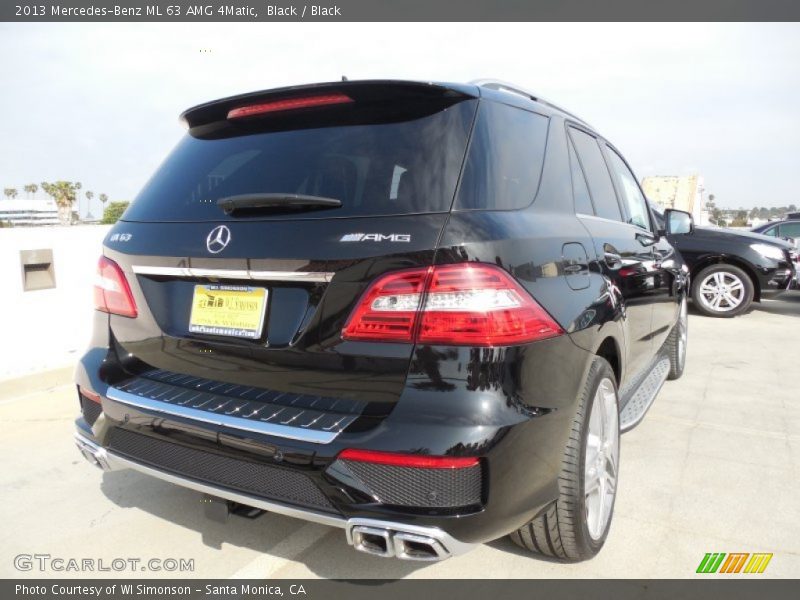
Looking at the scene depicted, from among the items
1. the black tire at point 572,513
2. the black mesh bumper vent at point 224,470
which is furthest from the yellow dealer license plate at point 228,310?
the black tire at point 572,513

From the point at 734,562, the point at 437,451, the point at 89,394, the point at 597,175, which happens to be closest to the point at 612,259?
the point at 597,175

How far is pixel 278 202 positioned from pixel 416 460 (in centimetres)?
93

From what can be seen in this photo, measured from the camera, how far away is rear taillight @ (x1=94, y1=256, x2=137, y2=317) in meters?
2.28

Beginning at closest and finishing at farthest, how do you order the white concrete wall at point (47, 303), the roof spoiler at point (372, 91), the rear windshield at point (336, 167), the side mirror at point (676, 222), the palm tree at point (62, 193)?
1. the rear windshield at point (336, 167)
2. the roof spoiler at point (372, 91)
3. the side mirror at point (676, 222)
4. the white concrete wall at point (47, 303)
5. the palm tree at point (62, 193)

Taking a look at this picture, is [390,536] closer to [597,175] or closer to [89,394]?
[89,394]

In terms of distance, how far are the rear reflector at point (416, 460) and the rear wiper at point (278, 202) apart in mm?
781

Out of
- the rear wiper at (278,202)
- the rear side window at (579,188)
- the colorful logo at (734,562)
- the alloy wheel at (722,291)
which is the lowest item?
the colorful logo at (734,562)

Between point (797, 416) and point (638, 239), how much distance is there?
1899mm

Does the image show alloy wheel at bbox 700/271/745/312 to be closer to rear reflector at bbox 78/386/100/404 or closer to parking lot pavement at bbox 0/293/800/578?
parking lot pavement at bbox 0/293/800/578

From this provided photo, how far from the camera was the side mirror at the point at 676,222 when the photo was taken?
4.69 metres

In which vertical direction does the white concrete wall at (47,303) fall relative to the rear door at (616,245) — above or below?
below

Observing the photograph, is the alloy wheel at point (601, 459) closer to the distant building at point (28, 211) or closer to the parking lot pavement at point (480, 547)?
the parking lot pavement at point (480, 547)

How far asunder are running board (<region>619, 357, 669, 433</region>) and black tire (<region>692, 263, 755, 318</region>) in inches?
195
